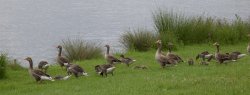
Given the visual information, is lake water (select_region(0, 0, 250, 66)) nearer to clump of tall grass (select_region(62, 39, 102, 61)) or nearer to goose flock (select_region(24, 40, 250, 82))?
clump of tall grass (select_region(62, 39, 102, 61))

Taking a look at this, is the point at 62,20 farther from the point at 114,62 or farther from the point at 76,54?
the point at 114,62

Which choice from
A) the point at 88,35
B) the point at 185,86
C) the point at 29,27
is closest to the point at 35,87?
the point at 185,86

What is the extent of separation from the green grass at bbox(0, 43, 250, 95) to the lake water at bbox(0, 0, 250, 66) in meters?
7.54

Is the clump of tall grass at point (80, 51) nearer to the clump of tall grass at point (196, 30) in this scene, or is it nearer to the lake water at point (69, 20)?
the lake water at point (69, 20)

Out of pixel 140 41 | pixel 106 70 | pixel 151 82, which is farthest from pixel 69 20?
pixel 151 82

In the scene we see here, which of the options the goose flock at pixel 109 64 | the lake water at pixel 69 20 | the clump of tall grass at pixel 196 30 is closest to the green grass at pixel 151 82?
the goose flock at pixel 109 64

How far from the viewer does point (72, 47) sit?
22.7 m

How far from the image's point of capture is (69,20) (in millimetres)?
40594

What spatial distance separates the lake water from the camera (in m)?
29.4

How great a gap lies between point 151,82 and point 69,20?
88.9 feet

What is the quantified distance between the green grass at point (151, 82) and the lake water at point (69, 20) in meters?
7.54

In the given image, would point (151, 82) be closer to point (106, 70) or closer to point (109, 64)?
point (106, 70)

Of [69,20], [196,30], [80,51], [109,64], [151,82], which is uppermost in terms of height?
[69,20]

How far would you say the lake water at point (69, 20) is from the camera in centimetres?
2938
